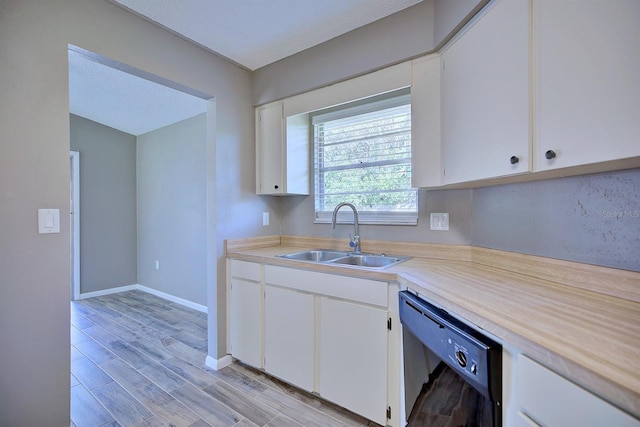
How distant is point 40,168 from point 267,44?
1.56 meters

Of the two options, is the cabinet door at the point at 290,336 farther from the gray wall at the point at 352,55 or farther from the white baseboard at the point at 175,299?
the white baseboard at the point at 175,299

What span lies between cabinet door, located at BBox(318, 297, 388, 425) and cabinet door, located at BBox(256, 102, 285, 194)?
1105 millimetres

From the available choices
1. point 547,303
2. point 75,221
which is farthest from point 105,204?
point 547,303

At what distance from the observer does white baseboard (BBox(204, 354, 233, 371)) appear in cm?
210

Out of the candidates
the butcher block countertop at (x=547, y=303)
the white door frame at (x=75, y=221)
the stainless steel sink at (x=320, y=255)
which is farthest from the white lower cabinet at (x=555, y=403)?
the white door frame at (x=75, y=221)

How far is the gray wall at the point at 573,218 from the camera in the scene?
99cm

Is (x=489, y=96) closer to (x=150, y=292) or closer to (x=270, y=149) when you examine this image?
(x=270, y=149)

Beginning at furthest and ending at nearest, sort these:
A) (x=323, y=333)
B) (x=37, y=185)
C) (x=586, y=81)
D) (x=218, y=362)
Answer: (x=218, y=362) < (x=323, y=333) < (x=37, y=185) < (x=586, y=81)

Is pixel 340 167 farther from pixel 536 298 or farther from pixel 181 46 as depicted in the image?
pixel 536 298

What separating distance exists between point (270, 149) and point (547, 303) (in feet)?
6.64

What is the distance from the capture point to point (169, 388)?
1870 mm

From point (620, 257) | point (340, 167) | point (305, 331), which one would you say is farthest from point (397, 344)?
point (340, 167)

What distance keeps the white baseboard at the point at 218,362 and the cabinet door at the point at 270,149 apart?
1.36m

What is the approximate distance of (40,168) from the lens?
51.6 inches
